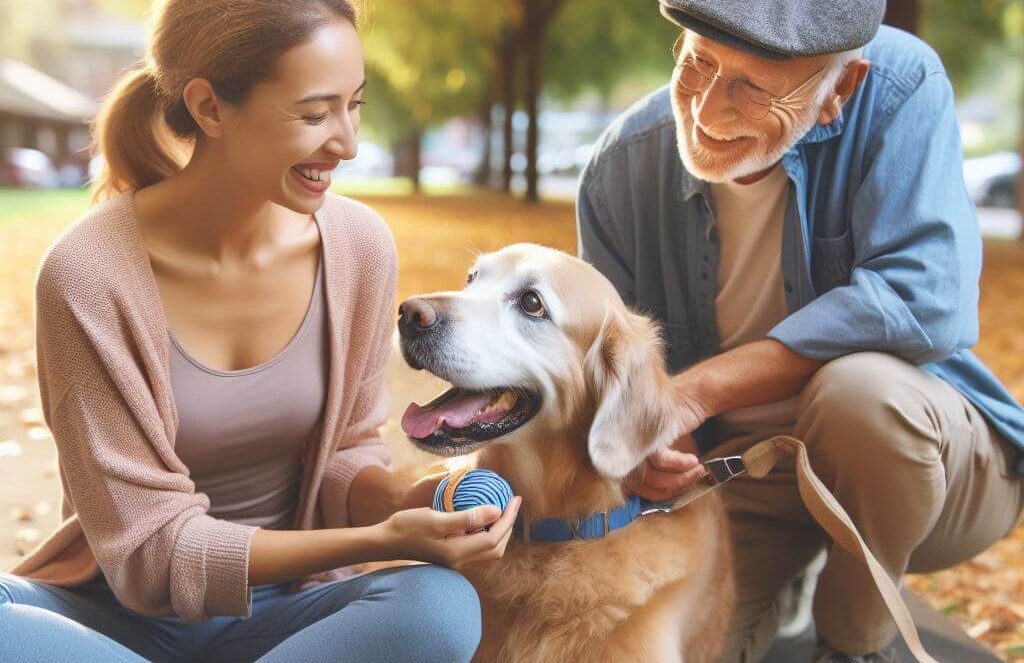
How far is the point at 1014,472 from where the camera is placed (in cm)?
263

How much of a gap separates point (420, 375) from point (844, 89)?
58.0 inches

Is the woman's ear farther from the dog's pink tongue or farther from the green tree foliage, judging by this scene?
the green tree foliage

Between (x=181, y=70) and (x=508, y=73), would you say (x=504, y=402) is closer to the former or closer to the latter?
(x=181, y=70)

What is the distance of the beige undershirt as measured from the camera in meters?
2.73

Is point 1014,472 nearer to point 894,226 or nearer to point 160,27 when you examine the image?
point 894,226

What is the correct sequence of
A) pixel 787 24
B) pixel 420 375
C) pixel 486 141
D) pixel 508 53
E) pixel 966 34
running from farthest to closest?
pixel 486 141
pixel 508 53
pixel 966 34
pixel 420 375
pixel 787 24

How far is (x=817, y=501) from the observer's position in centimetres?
218

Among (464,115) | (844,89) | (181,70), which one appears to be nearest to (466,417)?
(181,70)

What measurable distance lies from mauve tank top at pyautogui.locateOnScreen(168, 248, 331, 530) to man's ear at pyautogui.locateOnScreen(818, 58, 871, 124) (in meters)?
1.33

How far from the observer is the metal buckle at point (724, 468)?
222 cm

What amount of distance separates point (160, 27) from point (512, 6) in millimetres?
14136

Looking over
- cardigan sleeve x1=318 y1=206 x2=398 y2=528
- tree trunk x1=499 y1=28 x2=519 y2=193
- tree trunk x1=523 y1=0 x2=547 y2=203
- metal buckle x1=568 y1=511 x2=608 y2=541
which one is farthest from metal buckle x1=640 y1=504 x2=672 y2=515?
tree trunk x1=499 y1=28 x2=519 y2=193

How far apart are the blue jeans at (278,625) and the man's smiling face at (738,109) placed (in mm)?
1270

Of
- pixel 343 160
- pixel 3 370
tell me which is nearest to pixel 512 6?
pixel 3 370
